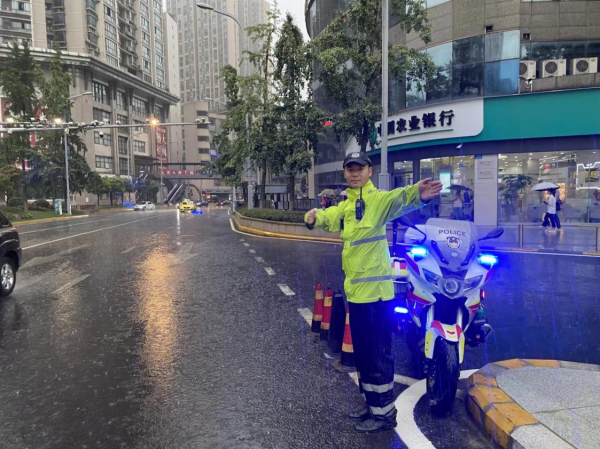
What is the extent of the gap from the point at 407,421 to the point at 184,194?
355ft

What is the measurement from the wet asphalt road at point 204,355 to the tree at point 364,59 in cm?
897

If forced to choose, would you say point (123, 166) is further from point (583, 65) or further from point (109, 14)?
point (583, 65)

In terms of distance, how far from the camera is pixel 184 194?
351 ft

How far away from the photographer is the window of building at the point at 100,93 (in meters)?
74.2

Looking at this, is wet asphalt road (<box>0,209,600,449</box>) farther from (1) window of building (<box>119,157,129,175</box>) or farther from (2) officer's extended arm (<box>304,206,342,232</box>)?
(1) window of building (<box>119,157,129,175</box>)

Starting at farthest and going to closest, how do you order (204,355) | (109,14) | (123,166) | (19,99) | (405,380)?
(123,166) < (109,14) < (19,99) < (204,355) < (405,380)

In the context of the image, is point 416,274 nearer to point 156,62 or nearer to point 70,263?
point 70,263

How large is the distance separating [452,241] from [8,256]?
7926 millimetres

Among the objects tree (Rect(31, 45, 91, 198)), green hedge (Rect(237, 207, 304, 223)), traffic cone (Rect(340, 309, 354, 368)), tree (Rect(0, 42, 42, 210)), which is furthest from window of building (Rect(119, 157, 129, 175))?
traffic cone (Rect(340, 309, 354, 368))

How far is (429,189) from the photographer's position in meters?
3.04

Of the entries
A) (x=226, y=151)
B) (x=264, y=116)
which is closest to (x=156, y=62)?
(x=226, y=151)

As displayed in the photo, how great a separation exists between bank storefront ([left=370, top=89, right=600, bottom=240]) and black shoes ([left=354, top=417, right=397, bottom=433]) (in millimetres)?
17009

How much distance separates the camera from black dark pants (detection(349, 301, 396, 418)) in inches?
130

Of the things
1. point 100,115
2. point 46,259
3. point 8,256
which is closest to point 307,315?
point 8,256
